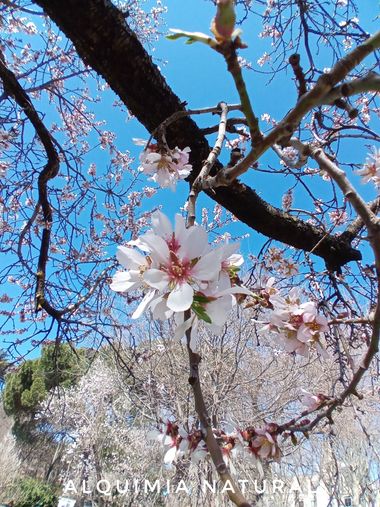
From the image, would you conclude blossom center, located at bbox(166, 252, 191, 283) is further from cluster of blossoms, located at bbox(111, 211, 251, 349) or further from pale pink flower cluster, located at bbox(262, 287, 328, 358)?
pale pink flower cluster, located at bbox(262, 287, 328, 358)

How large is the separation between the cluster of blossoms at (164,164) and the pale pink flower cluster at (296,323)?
512 millimetres

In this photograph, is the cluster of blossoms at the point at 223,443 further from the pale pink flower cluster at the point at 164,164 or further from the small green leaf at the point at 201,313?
the pale pink flower cluster at the point at 164,164

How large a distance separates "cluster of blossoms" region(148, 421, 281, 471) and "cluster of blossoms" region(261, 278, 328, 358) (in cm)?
23

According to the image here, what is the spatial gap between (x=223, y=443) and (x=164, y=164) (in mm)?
808

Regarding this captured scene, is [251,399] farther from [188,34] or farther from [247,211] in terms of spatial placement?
[188,34]

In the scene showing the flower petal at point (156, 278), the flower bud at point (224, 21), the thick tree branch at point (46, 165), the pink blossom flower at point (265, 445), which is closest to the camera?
the flower bud at point (224, 21)

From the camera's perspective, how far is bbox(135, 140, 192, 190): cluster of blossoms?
1138 millimetres

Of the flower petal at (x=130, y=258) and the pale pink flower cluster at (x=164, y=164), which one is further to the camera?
the pale pink flower cluster at (x=164, y=164)

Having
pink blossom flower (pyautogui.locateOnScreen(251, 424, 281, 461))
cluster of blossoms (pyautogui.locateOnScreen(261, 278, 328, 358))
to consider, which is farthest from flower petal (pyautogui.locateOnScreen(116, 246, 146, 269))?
pink blossom flower (pyautogui.locateOnScreen(251, 424, 281, 461))

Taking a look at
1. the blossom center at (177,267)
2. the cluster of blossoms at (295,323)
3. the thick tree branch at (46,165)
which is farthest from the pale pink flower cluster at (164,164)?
the thick tree branch at (46,165)

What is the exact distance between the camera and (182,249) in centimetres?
58

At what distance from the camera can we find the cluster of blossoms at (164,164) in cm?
114

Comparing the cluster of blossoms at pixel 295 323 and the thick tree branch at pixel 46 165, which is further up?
the thick tree branch at pixel 46 165

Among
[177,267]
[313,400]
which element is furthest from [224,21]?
[313,400]
